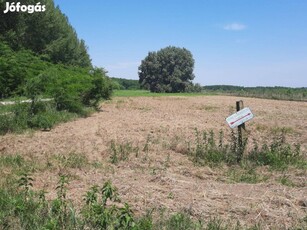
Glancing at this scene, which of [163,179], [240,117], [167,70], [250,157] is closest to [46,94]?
[240,117]

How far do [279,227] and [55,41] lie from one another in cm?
4017

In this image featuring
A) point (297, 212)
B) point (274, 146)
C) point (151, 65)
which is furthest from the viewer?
point (151, 65)

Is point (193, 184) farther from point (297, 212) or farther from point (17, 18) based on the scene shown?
point (17, 18)

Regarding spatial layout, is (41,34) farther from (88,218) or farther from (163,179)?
(88,218)

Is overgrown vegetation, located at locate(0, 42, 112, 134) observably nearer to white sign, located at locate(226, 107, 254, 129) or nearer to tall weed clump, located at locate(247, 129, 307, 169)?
white sign, located at locate(226, 107, 254, 129)

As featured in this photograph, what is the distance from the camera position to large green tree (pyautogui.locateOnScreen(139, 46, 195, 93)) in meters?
80.8

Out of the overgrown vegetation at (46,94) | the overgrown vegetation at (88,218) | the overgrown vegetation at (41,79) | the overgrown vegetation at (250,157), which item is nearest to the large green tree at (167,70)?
the overgrown vegetation at (41,79)

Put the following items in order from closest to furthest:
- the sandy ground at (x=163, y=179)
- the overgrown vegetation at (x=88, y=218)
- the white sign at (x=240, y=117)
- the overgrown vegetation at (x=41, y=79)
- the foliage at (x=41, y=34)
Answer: the overgrown vegetation at (x=88, y=218), the sandy ground at (x=163, y=179), the white sign at (x=240, y=117), the overgrown vegetation at (x=41, y=79), the foliage at (x=41, y=34)

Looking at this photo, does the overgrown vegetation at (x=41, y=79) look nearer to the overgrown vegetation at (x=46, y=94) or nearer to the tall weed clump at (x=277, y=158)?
the overgrown vegetation at (x=46, y=94)

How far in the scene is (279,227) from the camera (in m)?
4.85

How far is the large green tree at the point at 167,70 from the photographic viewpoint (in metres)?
80.8

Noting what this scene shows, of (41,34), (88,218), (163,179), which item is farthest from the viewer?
(41,34)

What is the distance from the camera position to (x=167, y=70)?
82.4 metres

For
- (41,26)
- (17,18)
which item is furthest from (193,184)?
(41,26)
